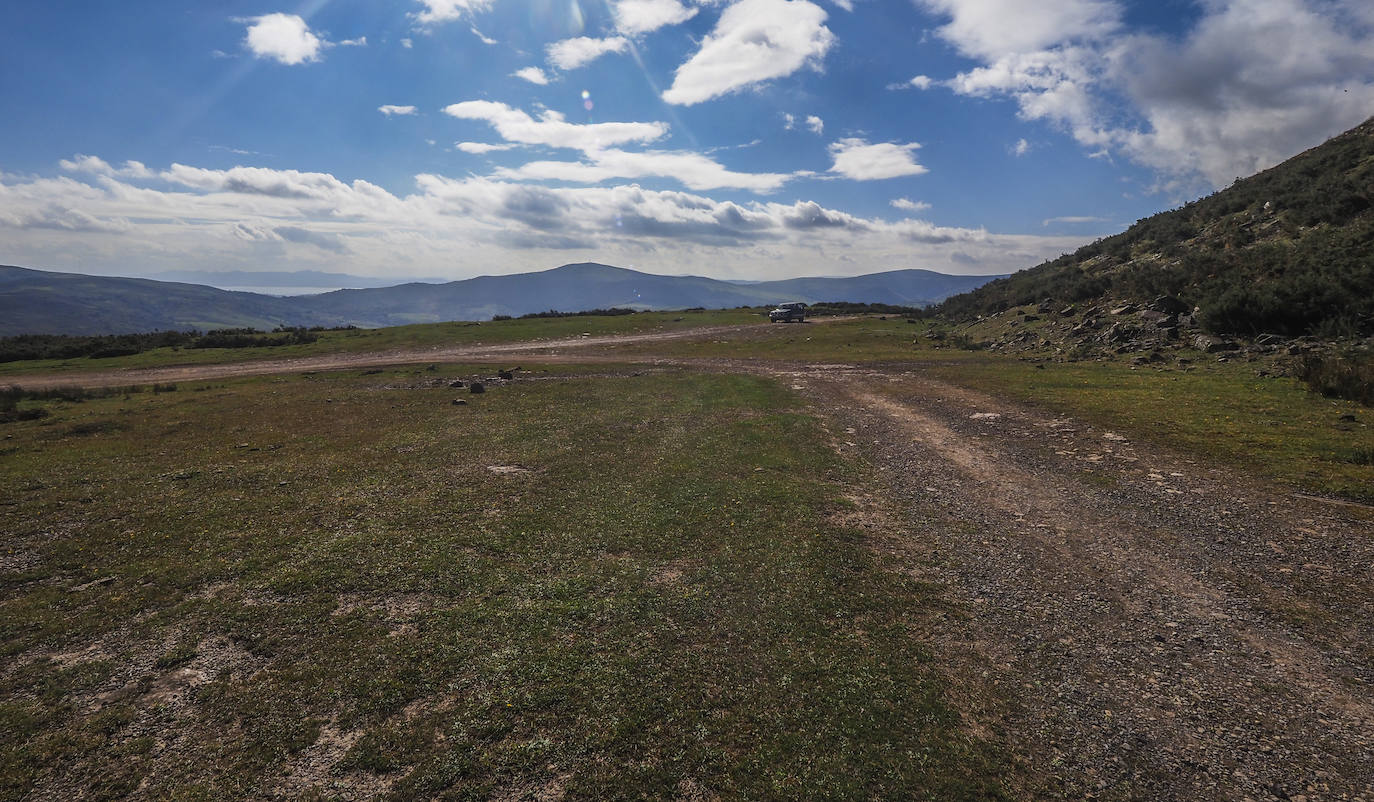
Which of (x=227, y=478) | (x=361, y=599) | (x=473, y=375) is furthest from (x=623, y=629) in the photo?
(x=473, y=375)

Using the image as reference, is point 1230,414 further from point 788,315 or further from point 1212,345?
point 788,315

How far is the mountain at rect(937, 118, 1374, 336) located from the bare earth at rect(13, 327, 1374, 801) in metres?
20.1

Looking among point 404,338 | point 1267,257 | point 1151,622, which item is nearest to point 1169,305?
point 1267,257

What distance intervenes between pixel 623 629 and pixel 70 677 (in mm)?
8141

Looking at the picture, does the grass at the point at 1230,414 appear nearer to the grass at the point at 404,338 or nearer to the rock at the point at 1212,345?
the rock at the point at 1212,345

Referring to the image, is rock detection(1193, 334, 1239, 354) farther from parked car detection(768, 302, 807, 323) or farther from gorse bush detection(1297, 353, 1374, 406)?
parked car detection(768, 302, 807, 323)

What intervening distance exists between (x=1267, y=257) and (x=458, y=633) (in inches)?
1922

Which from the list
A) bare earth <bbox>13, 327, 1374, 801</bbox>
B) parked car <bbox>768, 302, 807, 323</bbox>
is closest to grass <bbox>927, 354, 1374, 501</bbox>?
bare earth <bbox>13, 327, 1374, 801</bbox>

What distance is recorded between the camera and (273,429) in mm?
23234

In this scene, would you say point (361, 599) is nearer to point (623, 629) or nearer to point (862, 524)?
point (623, 629)

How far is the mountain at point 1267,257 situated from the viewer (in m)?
28.1

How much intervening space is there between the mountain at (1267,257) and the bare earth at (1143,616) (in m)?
20.1

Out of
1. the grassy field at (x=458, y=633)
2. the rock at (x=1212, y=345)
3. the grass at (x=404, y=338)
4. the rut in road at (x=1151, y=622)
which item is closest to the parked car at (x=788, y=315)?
the grass at (x=404, y=338)

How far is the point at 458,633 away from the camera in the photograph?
30.6 ft
